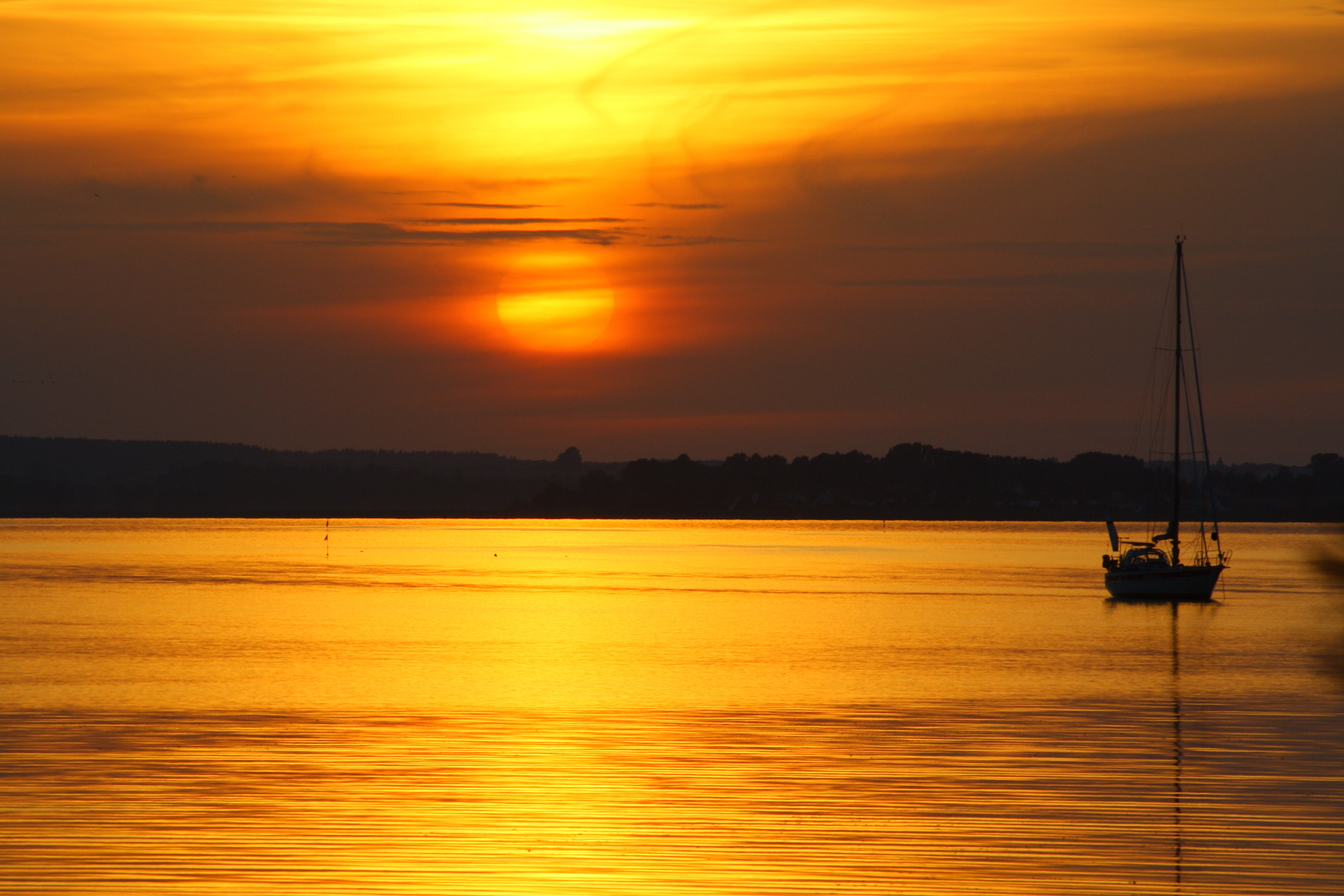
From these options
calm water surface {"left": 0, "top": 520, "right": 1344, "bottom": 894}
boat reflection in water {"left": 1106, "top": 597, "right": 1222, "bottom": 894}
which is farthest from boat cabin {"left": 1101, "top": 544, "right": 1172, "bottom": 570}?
calm water surface {"left": 0, "top": 520, "right": 1344, "bottom": 894}

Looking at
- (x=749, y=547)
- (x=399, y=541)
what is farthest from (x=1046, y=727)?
(x=399, y=541)

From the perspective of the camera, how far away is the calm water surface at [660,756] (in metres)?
18.4

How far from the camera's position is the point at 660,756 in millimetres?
26953

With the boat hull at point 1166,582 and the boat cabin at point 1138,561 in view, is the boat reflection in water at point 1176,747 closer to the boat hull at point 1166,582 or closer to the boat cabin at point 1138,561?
the boat hull at point 1166,582

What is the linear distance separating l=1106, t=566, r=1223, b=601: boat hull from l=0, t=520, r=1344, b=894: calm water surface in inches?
449

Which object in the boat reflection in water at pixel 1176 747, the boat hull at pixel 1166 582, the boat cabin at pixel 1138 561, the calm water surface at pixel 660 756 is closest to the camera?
the calm water surface at pixel 660 756

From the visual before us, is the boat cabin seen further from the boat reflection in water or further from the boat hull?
the boat reflection in water

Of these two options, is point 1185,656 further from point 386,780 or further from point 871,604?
point 386,780

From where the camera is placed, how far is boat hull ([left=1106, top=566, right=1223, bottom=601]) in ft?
245

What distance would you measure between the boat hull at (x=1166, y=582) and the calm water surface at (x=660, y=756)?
37.4 ft

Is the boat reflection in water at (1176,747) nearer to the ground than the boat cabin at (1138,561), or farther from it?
nearer to the ground

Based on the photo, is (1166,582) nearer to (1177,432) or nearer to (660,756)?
(1177,432)

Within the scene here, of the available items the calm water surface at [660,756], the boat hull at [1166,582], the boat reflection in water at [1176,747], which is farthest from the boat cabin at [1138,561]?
the calm water surface at [660,756]

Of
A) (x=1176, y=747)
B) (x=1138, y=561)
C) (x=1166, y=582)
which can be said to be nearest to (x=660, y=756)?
(x=1176, y=747)
